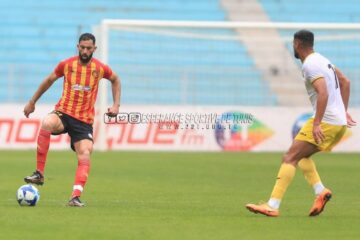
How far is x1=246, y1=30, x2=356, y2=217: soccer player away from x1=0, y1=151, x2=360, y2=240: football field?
196mm

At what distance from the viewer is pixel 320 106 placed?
9.61 metres

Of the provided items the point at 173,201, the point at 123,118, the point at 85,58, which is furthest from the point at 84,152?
the point at 123,118

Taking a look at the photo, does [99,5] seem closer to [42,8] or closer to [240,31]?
[42,8]

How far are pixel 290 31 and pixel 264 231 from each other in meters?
18.7

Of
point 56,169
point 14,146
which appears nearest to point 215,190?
point 56,169

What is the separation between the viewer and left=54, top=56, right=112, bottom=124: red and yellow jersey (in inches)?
433

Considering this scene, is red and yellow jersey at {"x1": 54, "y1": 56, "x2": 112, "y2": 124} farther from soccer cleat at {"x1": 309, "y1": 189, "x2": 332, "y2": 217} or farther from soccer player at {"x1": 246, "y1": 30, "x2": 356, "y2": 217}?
soccer cleat at {"x1": 309, "y1": 189, "x2": 332, "y2": 217}

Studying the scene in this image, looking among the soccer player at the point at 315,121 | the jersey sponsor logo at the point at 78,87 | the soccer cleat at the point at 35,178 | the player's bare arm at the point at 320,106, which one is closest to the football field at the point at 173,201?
the soccer player at the point at 315,121

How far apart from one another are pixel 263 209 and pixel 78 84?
2.64 metres

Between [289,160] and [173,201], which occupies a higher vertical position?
[289,160]

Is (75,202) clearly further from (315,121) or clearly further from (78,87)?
(315,121)

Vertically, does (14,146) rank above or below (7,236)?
below

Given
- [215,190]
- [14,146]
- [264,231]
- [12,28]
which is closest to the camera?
[264,231]

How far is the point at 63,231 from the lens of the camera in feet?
27.0
